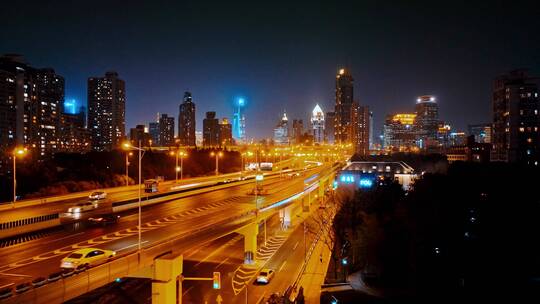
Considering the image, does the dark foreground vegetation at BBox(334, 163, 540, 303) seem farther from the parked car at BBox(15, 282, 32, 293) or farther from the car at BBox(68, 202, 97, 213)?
the parked car at BBox(15, 282, 32, 293)

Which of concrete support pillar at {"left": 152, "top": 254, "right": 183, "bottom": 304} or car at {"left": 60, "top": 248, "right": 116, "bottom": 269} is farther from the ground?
car at {"left": 60, "top": 248, "right": 116, "bottom": 269}

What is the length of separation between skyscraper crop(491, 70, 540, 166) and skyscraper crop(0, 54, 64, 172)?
94342 millimetres

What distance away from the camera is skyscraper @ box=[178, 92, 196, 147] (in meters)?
170

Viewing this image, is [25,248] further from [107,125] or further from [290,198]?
[107,125]

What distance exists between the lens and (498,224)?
1271 inches

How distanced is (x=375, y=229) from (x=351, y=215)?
8880mm

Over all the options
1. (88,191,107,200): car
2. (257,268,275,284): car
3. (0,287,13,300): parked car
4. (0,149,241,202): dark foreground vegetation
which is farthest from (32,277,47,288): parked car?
(0,149,241,202): dark foreground vegetation

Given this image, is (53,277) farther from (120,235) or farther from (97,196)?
(97,196)

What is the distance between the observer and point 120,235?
22562 millimetres

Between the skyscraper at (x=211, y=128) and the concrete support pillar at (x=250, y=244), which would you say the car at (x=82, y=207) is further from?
the skyscraper at (x=211, y=128)

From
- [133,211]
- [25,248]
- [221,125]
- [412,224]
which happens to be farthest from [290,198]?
[221,125]

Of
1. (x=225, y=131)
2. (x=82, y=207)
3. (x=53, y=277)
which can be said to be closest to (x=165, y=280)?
(x=53, y=277)

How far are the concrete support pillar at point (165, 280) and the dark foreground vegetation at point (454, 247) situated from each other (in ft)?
52.3

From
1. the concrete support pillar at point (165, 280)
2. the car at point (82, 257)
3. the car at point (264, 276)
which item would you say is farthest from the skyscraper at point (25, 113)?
the concrete support pillar at point (165, 280)
